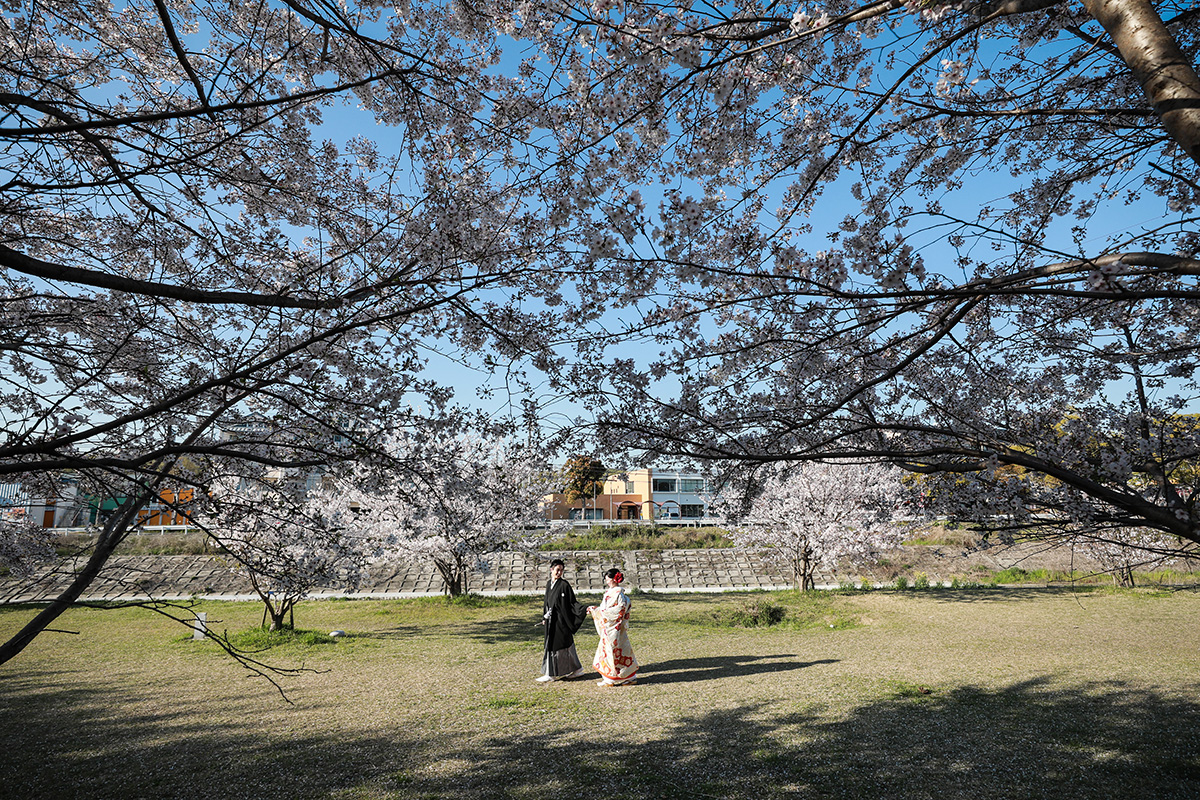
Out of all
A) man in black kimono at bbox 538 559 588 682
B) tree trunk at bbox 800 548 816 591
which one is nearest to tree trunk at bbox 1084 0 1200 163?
man in black kimono at bbox 538 559 588 682

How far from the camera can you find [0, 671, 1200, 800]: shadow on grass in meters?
4.19

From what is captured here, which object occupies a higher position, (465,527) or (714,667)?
(465,527)

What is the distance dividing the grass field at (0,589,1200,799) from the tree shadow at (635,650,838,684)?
0.05m

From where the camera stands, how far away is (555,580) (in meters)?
8.07

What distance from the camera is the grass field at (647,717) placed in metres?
4.31

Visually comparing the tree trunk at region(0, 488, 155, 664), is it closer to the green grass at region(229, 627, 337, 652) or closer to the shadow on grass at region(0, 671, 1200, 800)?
the shadow on grass at region(0, 671, 1200, 800)

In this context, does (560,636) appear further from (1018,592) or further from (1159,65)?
(1018,592)

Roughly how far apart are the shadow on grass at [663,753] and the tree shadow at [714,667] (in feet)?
4.56

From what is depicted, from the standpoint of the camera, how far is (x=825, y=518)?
617 inches

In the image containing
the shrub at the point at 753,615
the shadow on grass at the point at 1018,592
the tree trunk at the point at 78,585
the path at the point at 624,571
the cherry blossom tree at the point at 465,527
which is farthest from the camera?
the path at the point at 624,571

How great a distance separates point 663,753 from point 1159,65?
202 inches

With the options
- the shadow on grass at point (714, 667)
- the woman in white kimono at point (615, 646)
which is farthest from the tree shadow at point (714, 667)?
the woman in white kimono at point (615, 646)

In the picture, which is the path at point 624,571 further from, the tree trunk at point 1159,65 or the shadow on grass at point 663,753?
the tree trunk at point 1159,65

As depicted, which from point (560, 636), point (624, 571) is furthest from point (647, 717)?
point (624, 571)
